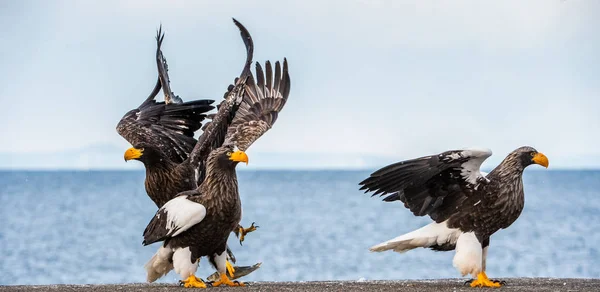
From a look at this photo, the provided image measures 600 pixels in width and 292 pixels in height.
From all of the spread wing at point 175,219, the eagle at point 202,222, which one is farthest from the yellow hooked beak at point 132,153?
the spread wing at point 175,219

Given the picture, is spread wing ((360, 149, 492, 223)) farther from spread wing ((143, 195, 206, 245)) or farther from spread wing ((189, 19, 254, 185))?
spread wing ((189, 19, 254, 185))

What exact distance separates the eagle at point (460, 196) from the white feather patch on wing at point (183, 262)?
164 cm

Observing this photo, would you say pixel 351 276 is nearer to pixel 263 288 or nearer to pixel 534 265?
pixel 534 265

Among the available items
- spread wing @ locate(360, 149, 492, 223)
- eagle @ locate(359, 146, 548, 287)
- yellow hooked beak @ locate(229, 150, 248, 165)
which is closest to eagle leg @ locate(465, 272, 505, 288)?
eagle @ locate(359, 146, 548, 287)

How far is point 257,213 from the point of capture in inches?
2098

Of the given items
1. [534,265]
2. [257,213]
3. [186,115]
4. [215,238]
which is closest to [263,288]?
[215,238]

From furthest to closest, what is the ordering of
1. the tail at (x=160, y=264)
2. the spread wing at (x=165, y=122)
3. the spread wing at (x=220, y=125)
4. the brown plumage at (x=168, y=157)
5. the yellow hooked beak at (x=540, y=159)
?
the spread wing at (x=165, y=122) < the spread wing at (x=220, y=125) < the brown plumage at (x=168, y=157) < the yellow hooked beak at (x=540, y=159) < the tail at (x=160, y=264)

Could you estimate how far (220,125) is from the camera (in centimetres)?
1187

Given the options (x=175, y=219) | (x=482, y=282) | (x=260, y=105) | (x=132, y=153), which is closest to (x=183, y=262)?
(x=175, y=219)

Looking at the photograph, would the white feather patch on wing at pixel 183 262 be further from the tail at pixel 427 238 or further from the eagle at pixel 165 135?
the tail at pixel 427 238

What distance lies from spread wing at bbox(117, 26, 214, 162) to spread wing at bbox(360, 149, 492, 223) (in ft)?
9.51

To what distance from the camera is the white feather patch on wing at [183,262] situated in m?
10.3

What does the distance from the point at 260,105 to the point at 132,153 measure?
329 cm

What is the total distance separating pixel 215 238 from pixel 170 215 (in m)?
0.48
